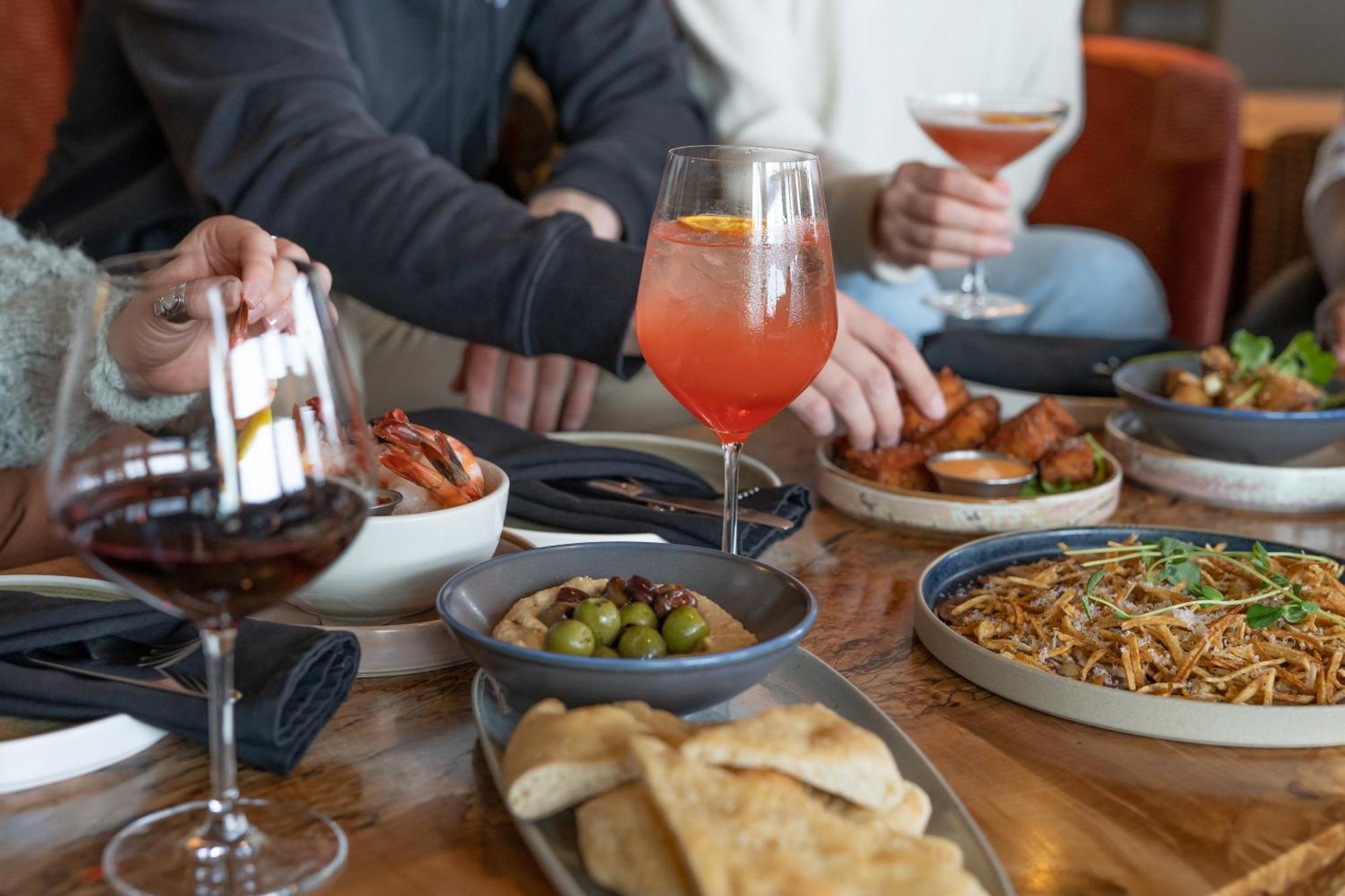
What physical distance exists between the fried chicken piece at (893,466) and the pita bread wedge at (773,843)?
28.3 inches

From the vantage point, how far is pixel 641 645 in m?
0.72

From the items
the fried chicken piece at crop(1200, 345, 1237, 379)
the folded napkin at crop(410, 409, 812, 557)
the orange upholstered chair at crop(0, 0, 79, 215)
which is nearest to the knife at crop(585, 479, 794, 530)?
the folded napkin at crop(410, 409, 812, 557)

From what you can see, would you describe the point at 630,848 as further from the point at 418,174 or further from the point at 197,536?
the point at 418,174

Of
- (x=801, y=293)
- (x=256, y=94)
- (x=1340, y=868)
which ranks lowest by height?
(x=1340, y=868)

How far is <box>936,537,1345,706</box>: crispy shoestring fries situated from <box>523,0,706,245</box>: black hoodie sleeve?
50.8 inches

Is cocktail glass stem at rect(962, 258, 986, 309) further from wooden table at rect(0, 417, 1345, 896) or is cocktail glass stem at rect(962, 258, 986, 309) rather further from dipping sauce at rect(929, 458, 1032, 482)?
wooden table at rect(0, 417, 1345, 896)

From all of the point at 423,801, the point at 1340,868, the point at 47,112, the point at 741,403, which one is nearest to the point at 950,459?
the point at 741,403

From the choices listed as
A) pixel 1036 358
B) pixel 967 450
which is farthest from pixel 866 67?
pixel 967 450

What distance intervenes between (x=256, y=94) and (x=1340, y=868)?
145cm

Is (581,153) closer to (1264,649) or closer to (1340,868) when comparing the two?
(1264,649)

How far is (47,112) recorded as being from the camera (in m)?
2.65

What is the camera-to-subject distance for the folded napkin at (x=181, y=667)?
2.34 ft

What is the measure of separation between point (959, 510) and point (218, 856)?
29.7 inches

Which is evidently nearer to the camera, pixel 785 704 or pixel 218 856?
pixel 218 856
